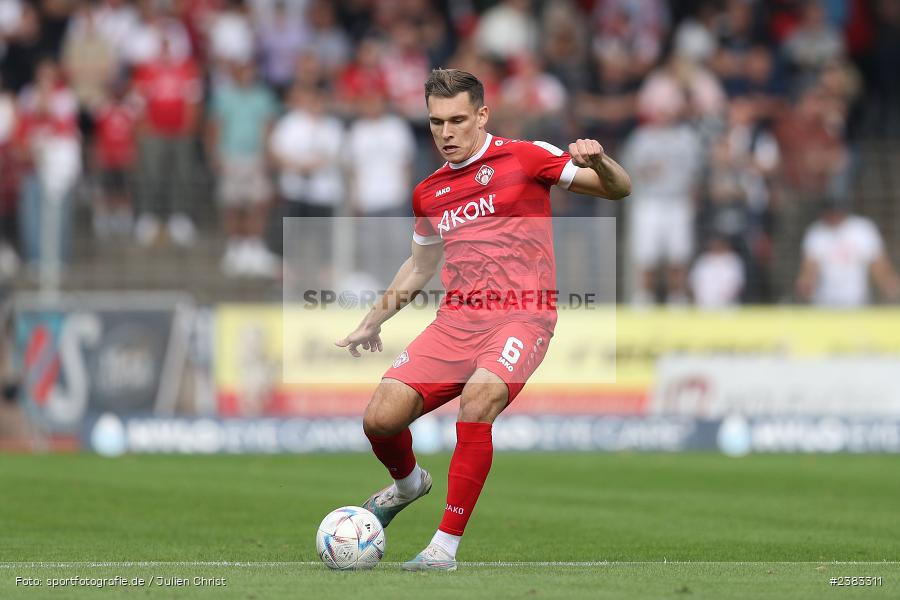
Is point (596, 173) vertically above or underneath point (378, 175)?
underneath

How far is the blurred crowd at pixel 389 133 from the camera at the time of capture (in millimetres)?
20625

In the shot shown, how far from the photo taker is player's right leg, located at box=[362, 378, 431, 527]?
8.68 meters

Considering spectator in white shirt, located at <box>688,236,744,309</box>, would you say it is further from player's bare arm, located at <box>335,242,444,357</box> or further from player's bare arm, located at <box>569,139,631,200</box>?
player's bare arm, located at <box>569,139,631,200</box>

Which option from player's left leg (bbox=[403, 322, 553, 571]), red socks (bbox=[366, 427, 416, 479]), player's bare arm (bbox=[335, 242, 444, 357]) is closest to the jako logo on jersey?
player's bare arm (bbox=[335, 242, 444, 357])

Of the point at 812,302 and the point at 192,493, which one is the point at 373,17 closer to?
the point at 812,302

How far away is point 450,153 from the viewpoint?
29.3 feet

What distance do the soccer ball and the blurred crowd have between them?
11.9 meters

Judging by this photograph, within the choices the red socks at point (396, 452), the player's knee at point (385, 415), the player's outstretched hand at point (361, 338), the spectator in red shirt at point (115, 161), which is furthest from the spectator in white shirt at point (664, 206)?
the player's knee at point (385, 415)

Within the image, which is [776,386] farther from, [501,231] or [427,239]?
[501,231]

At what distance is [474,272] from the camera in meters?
8.97

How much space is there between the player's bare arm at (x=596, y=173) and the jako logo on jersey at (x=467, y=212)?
471 millimetres

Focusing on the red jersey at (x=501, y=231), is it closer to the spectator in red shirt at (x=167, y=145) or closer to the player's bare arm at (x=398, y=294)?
the player's bare arm at (x=398, y=294)

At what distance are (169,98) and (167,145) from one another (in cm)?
71

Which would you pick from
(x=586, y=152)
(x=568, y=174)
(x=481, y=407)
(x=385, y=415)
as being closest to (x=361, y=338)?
(x=385, y=415)
